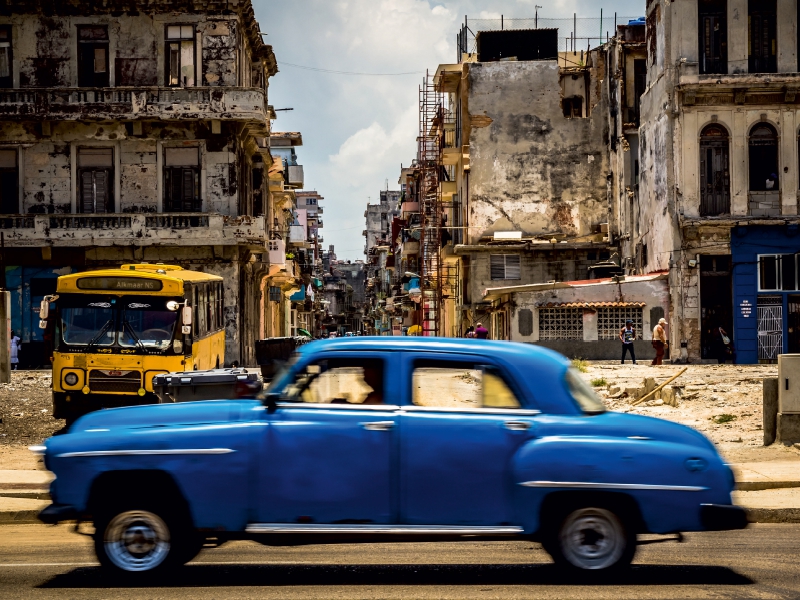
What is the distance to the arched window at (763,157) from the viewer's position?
3781 centimetres

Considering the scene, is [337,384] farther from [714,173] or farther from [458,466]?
[714,173]

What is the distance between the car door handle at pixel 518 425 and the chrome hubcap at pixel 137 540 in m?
2.43

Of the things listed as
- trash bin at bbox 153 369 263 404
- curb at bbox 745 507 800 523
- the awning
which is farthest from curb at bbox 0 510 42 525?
the awning

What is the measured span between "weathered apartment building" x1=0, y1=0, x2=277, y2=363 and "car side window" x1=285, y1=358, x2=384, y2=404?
109 ft

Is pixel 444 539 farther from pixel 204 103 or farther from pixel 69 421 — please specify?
pixel 204 103

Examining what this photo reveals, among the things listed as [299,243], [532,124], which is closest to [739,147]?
[532,124]

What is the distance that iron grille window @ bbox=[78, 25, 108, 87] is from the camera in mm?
41812

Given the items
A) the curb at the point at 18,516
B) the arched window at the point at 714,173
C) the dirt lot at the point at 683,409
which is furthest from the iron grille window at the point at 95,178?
the curb at the point at 18,516

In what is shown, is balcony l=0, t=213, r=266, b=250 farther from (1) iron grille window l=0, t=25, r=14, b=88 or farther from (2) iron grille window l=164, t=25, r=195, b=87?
(1) iron grille window l=0, t=25, r=14, b=88

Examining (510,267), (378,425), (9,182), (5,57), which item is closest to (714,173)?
(510,267)

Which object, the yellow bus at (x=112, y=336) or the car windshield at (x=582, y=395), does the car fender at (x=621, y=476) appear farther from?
the yellow bus at (x=112, y=336)

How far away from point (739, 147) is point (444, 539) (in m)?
32.2

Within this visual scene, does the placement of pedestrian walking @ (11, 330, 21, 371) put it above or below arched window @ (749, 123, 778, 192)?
below

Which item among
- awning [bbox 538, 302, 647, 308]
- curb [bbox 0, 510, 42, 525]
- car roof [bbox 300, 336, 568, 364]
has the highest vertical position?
awning [bbox 538, 302, 647, 308]
